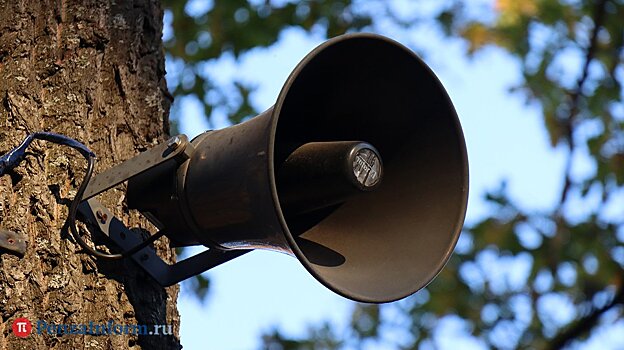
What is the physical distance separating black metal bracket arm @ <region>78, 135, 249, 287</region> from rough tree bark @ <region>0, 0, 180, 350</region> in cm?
3

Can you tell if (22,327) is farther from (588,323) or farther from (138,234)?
(588,323)

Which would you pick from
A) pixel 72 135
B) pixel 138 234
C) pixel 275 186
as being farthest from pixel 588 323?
pixel 72 135

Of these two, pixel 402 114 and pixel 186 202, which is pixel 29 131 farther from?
pixel 402 114

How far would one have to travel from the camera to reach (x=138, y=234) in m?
1.99

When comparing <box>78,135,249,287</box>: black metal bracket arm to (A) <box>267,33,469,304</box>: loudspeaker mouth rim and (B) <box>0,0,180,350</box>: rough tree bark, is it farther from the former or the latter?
(A) <box>267,33,469,304</box>: loudspeaker mouth rim

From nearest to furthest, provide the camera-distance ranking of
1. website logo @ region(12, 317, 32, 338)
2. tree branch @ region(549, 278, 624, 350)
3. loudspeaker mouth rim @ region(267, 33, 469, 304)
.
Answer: loudspeaker mouth rim @ region(267, 33, 469, 304) < website logo @ region(12, 317, 32, 338) < tree branch @ region(549, 278, 624, 350)

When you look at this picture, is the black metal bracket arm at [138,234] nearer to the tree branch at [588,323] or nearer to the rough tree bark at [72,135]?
→ the rough tree bark at [72,135]

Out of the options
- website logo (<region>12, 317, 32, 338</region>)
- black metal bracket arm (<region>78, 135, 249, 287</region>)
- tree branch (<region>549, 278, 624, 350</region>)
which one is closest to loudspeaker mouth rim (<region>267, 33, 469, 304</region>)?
black metal bracket arm (<region>78, 135, 249, 287</region>)

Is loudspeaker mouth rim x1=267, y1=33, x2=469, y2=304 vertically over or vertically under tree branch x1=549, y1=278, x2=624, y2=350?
over

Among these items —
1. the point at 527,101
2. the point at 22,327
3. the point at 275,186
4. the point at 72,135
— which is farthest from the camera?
the point at 527,101

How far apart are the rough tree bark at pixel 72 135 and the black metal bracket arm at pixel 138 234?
32 mm

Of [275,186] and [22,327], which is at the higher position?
[275,186]

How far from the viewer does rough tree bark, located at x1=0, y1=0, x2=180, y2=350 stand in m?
1.82

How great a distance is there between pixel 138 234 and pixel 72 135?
228 millimetres
